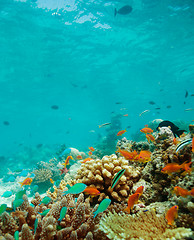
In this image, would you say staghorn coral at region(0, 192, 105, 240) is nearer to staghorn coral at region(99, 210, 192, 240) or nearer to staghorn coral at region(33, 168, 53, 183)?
staghorn coral at region(99, 210, 192, 240)

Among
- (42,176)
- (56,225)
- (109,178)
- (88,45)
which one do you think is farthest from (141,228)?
(88,45)

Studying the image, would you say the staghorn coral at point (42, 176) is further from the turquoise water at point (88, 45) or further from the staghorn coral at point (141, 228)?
the turquoise water at point (88, 45)

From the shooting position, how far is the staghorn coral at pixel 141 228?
1747 millimetres

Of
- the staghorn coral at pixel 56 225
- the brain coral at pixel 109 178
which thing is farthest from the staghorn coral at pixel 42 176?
the staghorn coral at pixel 56 225

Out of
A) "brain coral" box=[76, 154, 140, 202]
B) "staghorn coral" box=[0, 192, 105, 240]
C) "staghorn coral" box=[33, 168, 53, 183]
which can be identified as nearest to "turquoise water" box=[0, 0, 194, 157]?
"staghorn coral" box=[33, 168, 53, 183]

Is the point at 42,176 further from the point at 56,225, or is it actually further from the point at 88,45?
the point at 88,45

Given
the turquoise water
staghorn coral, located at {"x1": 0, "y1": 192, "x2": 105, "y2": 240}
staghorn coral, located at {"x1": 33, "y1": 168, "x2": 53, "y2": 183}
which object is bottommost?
staghorn coral, located at {"x1": 0, "y1": 192, "x2": 105, "y2": 240}

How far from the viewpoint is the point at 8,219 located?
2.32 meters

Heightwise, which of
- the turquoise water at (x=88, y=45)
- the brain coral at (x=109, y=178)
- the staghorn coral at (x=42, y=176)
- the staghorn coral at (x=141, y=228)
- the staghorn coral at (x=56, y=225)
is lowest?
the staghorn coral at (x=141, y=228)

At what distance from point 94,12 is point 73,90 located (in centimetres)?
2399

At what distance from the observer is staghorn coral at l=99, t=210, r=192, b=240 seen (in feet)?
5.73

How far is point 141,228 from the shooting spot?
206 cm

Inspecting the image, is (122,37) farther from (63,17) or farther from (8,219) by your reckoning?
(8,219)

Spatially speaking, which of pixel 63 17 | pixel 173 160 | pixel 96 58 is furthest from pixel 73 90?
pixel 173 160
